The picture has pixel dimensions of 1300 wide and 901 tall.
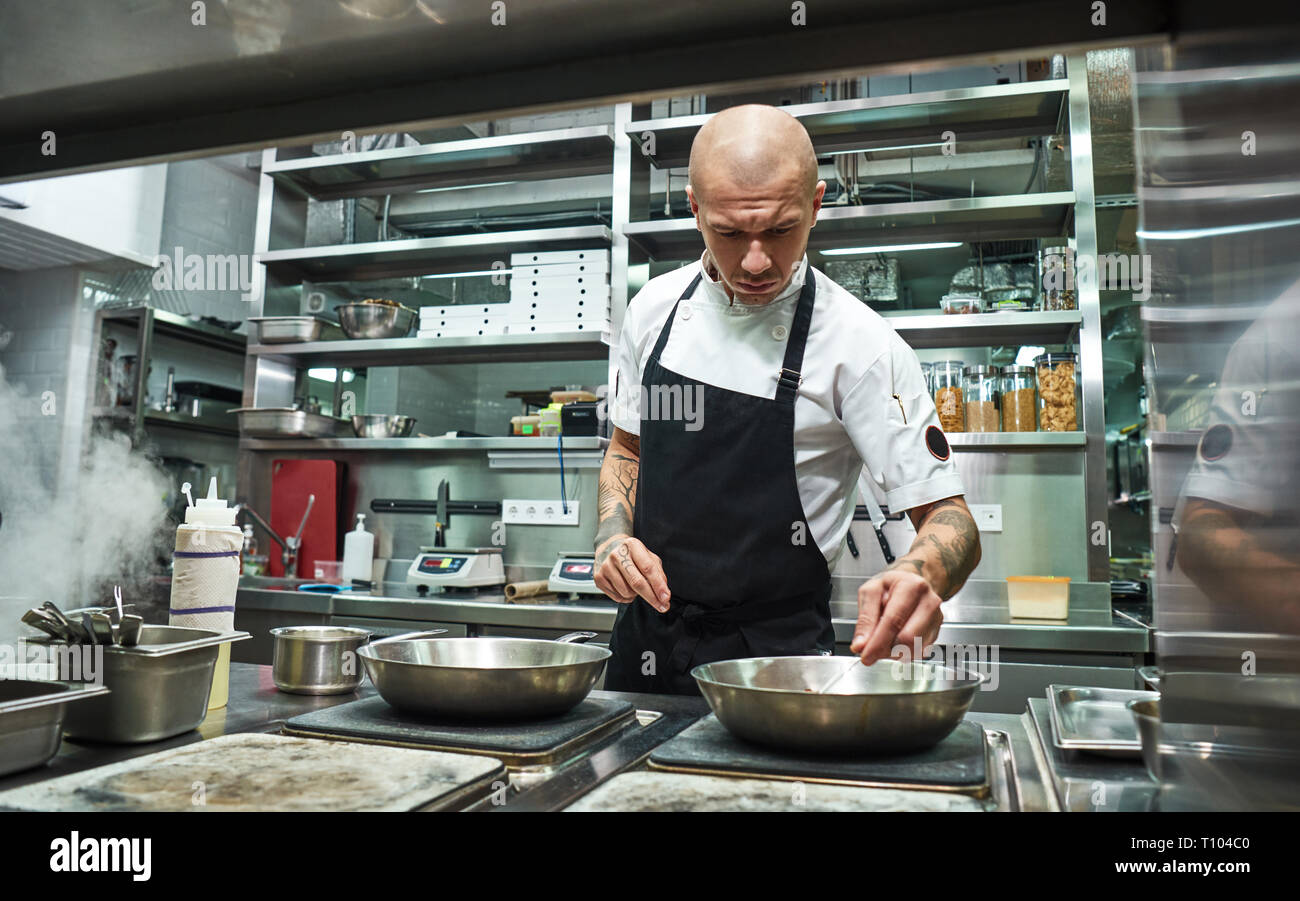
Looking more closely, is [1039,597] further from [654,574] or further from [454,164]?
[454,164]

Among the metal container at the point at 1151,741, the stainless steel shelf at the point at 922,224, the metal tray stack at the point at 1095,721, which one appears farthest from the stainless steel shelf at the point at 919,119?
the metal container at the point at 1151,741

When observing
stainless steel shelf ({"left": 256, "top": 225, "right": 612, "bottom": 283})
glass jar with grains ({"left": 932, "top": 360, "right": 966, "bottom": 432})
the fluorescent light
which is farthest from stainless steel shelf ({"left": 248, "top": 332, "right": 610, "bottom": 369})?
glass jar with grains ({"left": 932, "top": 360, "right": 966, "bottom": 432})

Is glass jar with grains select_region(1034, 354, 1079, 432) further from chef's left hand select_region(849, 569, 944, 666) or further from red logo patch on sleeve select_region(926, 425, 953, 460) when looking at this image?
chef's left hand select_region(849, 569, 944, 666)

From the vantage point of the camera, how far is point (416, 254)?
383 centimetres

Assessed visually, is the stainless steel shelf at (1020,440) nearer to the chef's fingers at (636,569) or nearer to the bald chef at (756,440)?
the bald chef at (756,440)

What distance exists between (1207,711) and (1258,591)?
10 centimetres

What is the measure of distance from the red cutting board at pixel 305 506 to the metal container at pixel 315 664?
2.74m

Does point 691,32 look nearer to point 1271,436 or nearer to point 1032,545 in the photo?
point 1271,436

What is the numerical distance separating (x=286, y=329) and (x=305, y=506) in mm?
773

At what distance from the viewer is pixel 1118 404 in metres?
7.12

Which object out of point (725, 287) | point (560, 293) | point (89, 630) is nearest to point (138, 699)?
point (89, 630)

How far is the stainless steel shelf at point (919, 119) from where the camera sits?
3.07 metres
